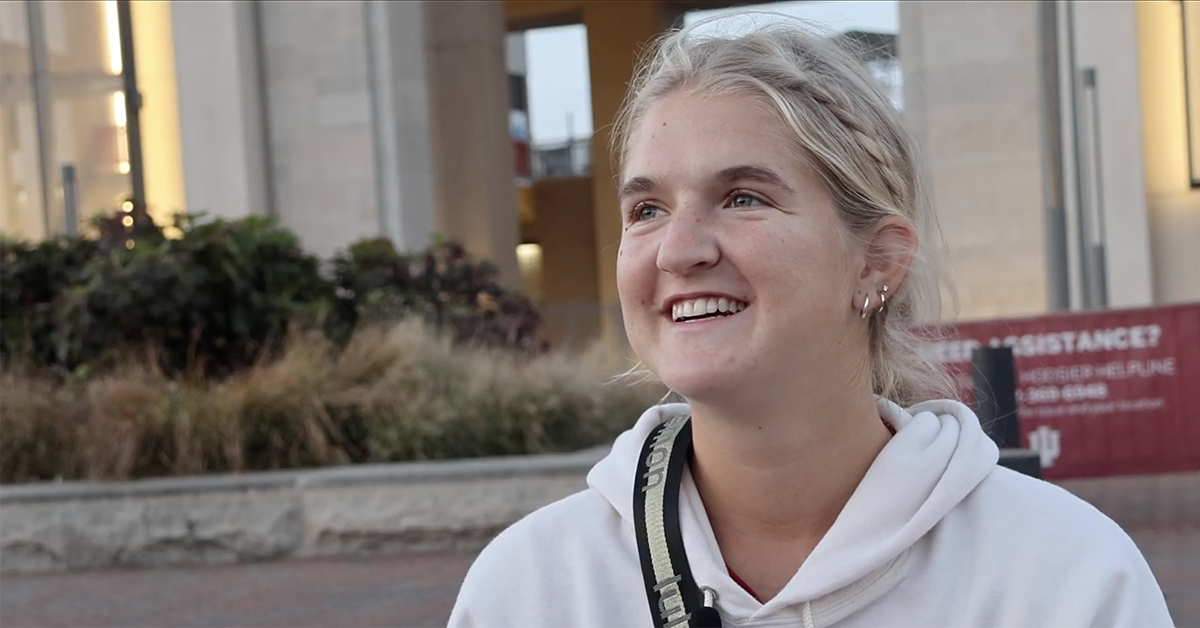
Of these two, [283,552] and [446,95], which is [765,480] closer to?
[283,552]

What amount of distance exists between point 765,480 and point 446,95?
21.9 m

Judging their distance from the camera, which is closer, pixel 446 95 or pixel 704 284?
pixel 704 284

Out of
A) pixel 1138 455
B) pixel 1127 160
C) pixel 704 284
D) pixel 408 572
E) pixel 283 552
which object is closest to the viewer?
pixel 704 284

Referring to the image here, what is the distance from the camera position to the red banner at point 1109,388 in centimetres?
1087

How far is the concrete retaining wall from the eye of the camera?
923cm

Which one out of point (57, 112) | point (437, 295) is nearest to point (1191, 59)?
point (437, 295)

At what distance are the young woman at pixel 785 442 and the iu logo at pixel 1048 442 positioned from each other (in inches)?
358

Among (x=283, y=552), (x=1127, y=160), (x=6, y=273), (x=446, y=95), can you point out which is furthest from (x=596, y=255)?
(x=283, y=552)

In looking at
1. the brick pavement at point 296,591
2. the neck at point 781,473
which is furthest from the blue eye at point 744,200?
the brick pavement at point 296,591

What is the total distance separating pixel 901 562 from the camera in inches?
75.0

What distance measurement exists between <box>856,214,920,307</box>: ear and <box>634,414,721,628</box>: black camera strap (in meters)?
0.31

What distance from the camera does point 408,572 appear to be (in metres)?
8.59

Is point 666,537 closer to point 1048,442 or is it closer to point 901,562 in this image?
point 901,562

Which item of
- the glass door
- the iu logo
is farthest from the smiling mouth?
the glass door
